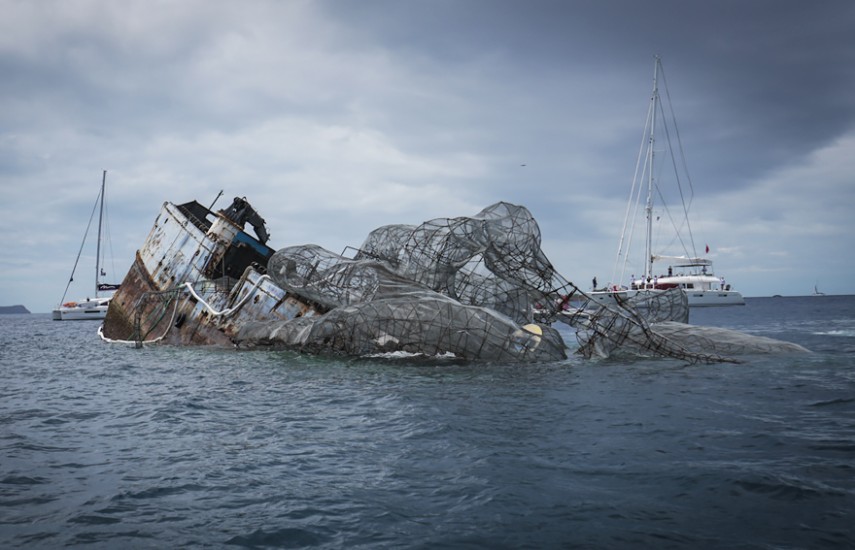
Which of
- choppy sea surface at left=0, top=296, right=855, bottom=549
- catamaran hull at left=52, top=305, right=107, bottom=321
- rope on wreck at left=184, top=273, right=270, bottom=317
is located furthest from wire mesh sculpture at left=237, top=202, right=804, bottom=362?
catamaran hull at left=52, top=305, right=107, bottom=321

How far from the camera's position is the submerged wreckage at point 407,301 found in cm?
1312

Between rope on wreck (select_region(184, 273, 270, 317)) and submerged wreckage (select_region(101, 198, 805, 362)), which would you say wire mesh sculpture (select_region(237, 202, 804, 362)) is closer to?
submerged wreckage (select_region(101, 198, 805, 362))

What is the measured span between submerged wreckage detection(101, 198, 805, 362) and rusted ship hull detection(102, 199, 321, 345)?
45 millimetres

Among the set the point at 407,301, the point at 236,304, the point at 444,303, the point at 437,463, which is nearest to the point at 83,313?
the point at 236,304

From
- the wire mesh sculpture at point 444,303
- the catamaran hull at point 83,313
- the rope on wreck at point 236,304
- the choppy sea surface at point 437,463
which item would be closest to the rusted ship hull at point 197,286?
the rope on wreck at point 236,304

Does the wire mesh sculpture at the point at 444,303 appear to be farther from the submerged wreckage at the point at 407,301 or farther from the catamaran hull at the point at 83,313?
the catamaran hull at the point at 83,313

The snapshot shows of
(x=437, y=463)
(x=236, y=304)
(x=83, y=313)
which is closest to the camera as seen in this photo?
(x=437, y=463)

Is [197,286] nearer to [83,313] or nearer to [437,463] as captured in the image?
[437,463]

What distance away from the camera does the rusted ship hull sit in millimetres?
17828

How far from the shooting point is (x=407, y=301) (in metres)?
13.1

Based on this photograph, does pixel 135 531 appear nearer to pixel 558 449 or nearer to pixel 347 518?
pixel 347 518

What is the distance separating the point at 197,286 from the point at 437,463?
1588cm

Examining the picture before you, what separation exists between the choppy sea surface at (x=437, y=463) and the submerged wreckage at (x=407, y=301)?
6.36ft

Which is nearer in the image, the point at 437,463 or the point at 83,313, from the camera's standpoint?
the point at 437,463
